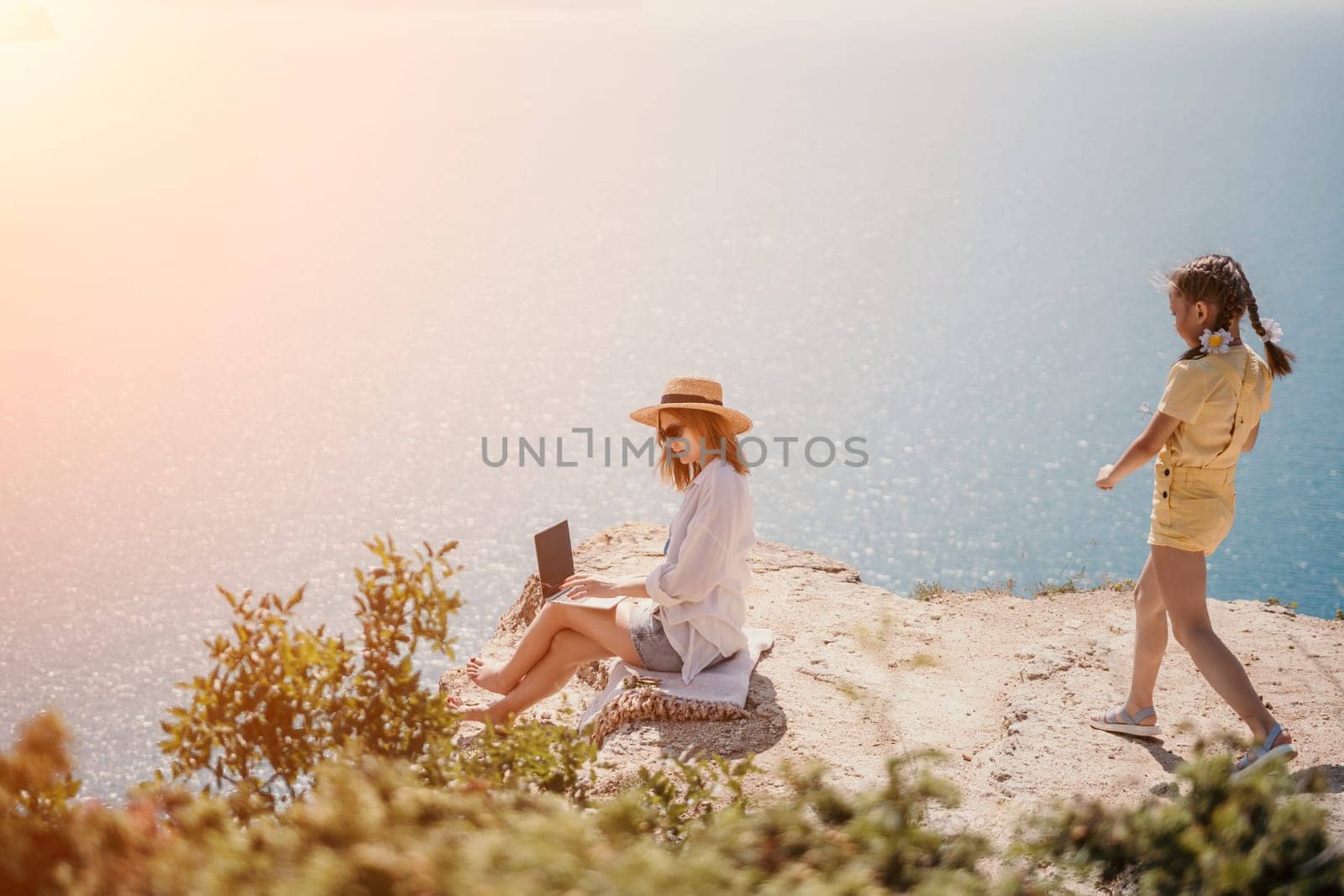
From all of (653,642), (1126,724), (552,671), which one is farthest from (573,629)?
(1126,724)

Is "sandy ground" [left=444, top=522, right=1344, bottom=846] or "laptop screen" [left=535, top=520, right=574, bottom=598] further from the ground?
"laptop screen" [left=535, top=520, right=574, bottom=598]

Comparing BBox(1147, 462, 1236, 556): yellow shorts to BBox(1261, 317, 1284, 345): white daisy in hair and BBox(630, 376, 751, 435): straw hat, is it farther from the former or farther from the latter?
BBox(630, 376, 751, 435): straw hat

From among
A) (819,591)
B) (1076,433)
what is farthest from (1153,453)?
(1076,433)

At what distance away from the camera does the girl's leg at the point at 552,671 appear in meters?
4.13

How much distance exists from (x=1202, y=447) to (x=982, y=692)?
61.6 inches

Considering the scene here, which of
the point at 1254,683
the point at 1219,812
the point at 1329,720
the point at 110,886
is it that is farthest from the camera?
the point at 1254,683

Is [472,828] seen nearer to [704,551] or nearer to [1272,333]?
[704,551]

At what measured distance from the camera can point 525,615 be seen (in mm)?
5742

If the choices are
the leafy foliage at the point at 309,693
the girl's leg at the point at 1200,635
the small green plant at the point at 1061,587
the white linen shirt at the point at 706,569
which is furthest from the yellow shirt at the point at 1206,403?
the small green plant at the point at 1061,587

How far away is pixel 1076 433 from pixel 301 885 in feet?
44.3

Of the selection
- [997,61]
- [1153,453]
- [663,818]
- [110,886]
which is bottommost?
[663,818]

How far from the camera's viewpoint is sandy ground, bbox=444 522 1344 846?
3625mm

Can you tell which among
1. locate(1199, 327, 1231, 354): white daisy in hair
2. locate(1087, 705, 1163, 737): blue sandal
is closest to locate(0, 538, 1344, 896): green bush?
locate(1087, 705, 1163, 737): blue sandal

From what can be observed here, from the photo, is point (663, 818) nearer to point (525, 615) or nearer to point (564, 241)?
point (525, 615)
